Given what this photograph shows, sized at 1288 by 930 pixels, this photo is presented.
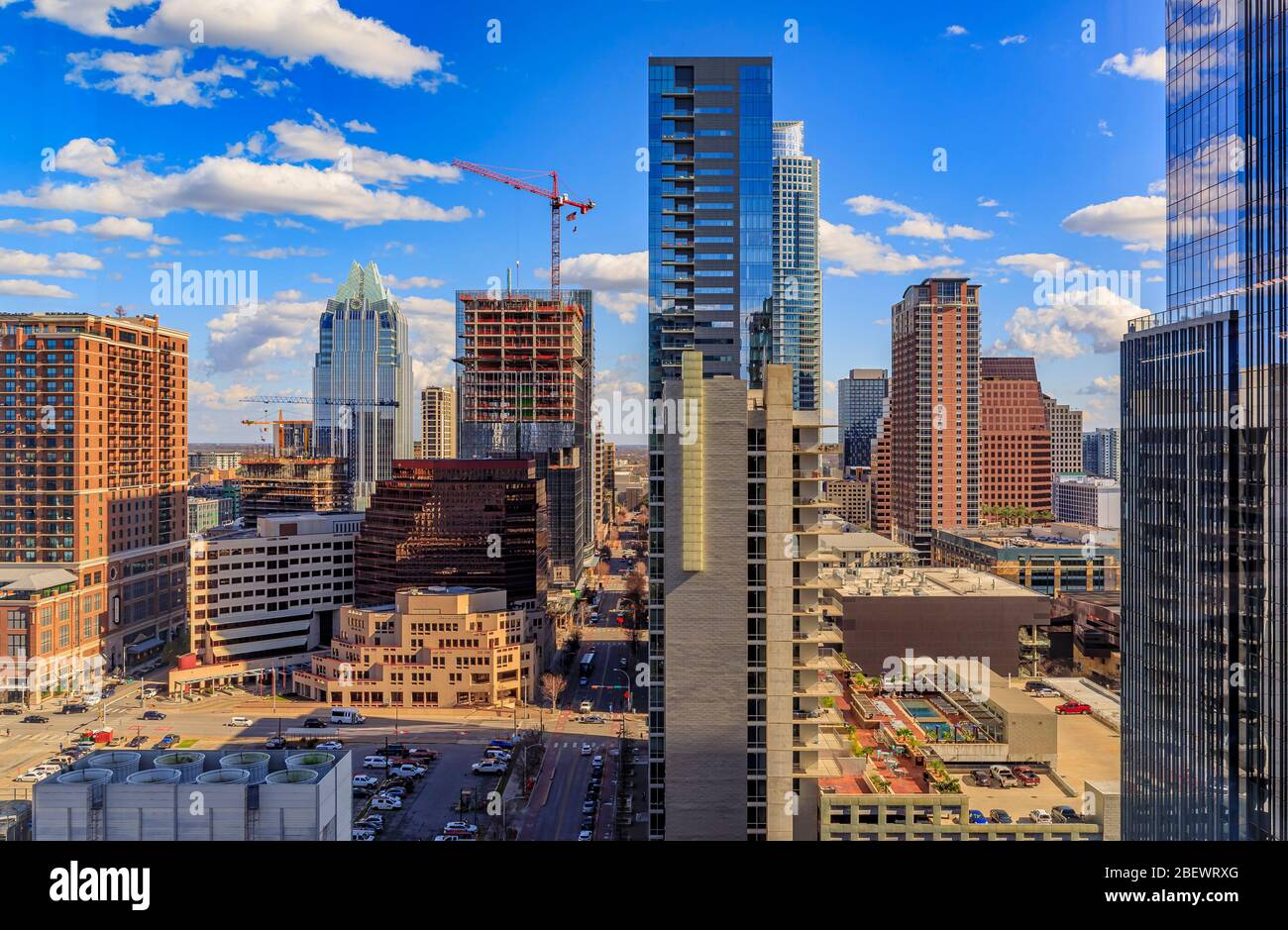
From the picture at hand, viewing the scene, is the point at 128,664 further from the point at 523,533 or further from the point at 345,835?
the point at 345,835

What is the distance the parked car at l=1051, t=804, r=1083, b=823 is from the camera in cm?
827

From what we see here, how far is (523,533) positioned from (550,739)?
695 centimetres

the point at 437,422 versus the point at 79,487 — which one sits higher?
the point at 437,422

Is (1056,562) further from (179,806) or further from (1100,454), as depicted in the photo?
(1100,454)

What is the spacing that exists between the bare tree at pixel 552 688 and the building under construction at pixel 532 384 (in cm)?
1004

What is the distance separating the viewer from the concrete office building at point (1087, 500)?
26.6 meters

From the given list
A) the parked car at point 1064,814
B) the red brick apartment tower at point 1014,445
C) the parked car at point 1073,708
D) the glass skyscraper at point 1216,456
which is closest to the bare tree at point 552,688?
the parked car at point 1073,708

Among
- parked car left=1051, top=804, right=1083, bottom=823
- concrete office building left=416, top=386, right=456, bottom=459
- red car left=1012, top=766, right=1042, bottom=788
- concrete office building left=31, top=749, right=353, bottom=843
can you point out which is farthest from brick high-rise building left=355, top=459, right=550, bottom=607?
concrete office building left=416, top=386, right=456, bottom=459

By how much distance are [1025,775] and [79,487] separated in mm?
18452

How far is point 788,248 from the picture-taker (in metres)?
34.0

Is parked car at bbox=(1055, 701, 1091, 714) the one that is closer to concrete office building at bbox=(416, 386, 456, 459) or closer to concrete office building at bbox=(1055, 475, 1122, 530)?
concrete office building at bbox=(1055, 475, 1122, 530)

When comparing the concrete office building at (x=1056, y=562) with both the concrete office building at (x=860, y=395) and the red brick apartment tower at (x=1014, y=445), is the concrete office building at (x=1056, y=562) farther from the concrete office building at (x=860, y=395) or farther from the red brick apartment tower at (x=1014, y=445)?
the concrete office building at (x=860, y=395)

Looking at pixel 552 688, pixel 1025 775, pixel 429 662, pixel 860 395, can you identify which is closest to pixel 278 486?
pixel 429 662

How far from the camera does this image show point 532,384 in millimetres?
27234
